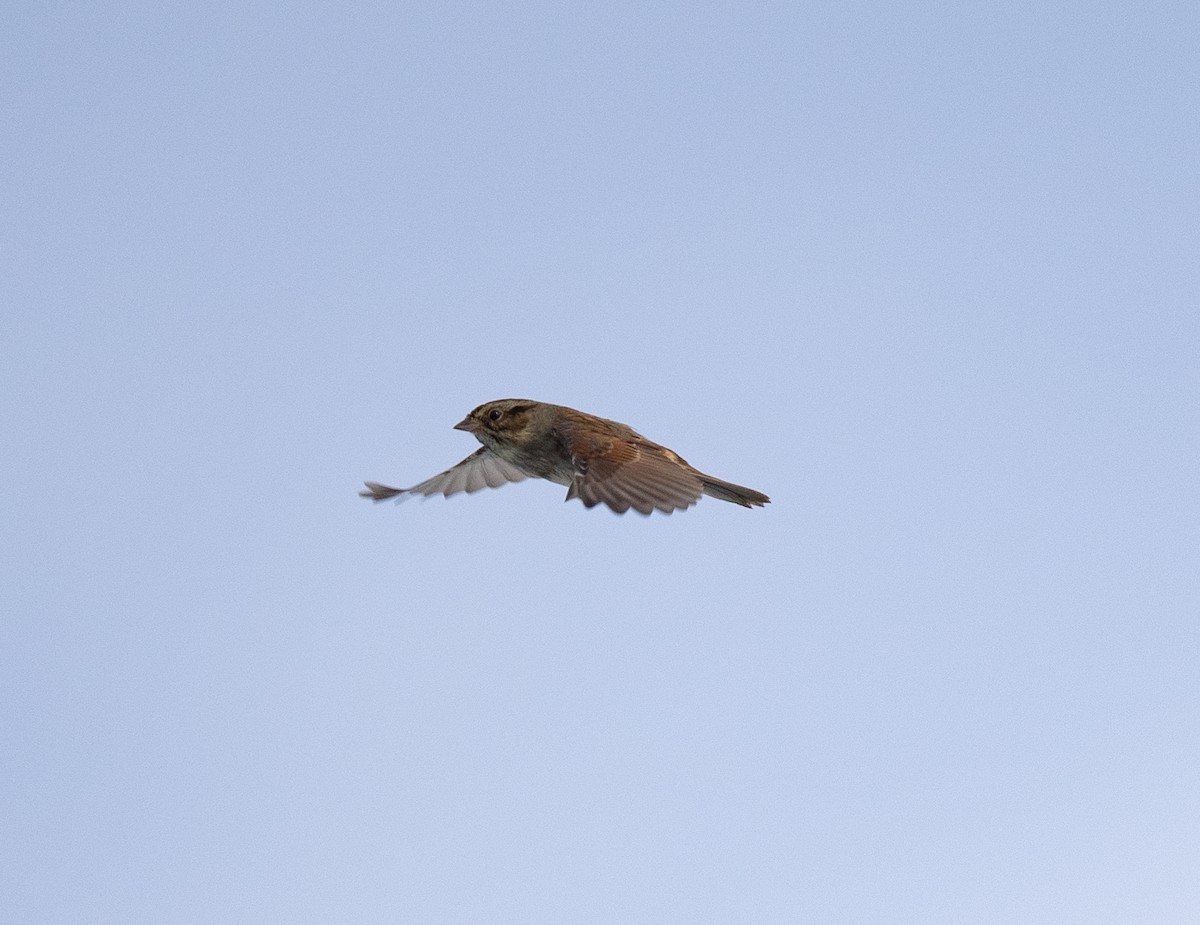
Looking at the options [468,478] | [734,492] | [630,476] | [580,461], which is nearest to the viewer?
[630,476]

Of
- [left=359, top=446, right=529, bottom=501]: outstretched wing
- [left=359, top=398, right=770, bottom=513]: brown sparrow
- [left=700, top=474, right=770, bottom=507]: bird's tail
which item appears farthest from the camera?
[left=359, top=446, right=529, bottom=501]: outstretched wing

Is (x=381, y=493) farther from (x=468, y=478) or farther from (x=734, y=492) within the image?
(x=734, y=492)

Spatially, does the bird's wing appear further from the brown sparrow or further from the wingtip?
the wingtip

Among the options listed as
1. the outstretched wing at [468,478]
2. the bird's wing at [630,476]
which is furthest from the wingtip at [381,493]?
the bird's wing at [630,476]

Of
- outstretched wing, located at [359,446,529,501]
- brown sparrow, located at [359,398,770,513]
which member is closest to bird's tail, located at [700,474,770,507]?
brown sparrow, located at [359,398,770,513]

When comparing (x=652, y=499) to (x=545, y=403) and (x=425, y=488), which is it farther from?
(x=425, y=488)

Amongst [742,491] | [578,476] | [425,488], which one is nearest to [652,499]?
[578,476]

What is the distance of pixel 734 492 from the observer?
13539mm

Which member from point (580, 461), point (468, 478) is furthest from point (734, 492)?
point (468, 478)

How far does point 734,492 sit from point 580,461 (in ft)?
5.01

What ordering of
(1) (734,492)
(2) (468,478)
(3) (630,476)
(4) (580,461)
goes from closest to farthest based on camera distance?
(3) (630,476), (4) (580,461), (1) (734,492), (2) (468,478)

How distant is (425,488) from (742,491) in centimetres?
425

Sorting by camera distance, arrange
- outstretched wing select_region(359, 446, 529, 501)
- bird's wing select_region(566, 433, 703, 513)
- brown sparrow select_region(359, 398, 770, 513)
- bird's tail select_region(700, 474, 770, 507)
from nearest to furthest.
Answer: bird's wing select_region(566, 433, 703, 513)
brown sparrow select_region(359, 398, 770, 513)
bird's tail select_region(700, 474, 770, 507)
outstretched wing select_region(359, 446, 529, 501)

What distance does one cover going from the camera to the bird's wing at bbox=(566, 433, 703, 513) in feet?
37.9
